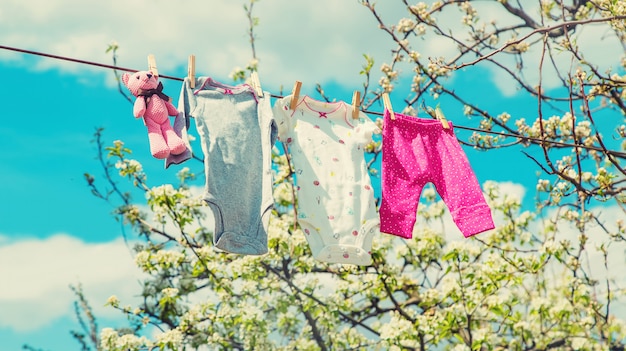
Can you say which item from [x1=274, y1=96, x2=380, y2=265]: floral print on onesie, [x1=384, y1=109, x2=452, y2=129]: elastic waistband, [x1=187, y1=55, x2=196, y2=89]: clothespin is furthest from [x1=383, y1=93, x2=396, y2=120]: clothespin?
[x1=187, y1=55, x2=196, y2=89]: clothespin

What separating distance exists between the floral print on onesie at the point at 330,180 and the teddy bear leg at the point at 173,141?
0.71 meters

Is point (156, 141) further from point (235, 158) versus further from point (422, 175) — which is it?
point (422, 175)

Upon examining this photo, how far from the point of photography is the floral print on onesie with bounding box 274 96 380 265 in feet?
14.8

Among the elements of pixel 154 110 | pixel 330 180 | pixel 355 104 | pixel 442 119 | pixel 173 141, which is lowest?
pixel 330 180

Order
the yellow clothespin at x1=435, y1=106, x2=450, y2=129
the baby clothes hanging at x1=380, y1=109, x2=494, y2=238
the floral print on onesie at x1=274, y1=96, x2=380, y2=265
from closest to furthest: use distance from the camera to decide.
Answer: the floral print on onesie at x1=274, y1=96, x2=380, y2=265 < the baby clothes hanging at x1=380, y1=109, x2=494, y2=238 < the yellow clothespin at x1=435, y1=106, x2=450, y2=129

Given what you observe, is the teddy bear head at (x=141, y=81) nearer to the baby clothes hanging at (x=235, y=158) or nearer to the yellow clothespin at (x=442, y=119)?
the baby clothes hanging at (x=235, y=158)

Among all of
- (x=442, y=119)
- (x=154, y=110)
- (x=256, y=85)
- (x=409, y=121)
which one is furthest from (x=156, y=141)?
(x=442, y=119)

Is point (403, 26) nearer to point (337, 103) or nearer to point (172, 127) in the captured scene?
point (337, 103)

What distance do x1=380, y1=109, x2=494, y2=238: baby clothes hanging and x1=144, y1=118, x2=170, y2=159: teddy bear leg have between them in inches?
52.0

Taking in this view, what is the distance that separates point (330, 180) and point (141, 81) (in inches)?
47.3

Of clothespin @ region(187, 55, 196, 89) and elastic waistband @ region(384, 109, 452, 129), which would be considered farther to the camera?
elastic waistband @ region(384, 109, 452, 129)

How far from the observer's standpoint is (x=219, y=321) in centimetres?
729

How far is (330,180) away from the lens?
4605 millimetres

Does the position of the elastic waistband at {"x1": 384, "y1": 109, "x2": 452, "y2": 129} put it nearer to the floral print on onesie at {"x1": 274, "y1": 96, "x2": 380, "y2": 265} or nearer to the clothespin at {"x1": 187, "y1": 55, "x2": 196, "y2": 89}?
the floral print on onesie at {"x1": 274, "y1": 96, "x2": 380, "y2": 265}
